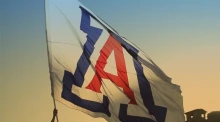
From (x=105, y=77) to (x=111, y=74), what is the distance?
0.24 metres

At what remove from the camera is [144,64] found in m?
12.0

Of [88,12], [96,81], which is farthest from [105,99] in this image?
[88,12]

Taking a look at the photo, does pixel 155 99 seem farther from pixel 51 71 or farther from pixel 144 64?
pixel 51 71

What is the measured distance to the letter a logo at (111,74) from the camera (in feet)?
36.4

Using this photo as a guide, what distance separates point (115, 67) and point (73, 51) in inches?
57.1

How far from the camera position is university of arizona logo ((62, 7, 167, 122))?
34.7 feet

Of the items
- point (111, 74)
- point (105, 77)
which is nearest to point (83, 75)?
point (105, 77)

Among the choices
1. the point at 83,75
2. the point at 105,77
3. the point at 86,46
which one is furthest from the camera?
the point at 86,46

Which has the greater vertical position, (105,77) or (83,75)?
(83,75)

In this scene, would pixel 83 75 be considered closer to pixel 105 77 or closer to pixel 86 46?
pixel 105 77

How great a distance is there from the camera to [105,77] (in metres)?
11.4

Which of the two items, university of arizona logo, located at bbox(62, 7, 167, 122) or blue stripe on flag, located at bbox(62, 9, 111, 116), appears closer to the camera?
blue stripe on flag, located at bbox(62, 9, 111, 116)

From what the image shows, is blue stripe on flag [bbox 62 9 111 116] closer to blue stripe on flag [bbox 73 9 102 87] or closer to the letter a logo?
blue stripe on flag [bbox 73 9 102 87]

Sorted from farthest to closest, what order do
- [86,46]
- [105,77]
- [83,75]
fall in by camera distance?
[86,46] < [105,77] < [83,75]
